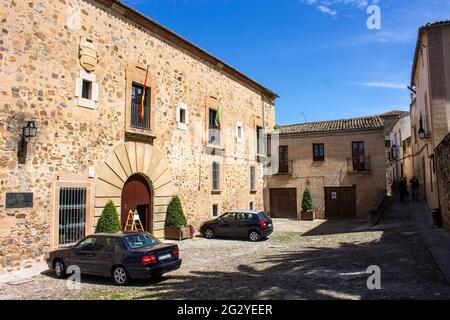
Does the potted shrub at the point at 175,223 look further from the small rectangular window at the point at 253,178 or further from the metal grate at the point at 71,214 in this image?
the small rectangular window at the point at 253,178

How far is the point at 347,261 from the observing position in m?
10.2

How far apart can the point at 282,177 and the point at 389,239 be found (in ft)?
40.8

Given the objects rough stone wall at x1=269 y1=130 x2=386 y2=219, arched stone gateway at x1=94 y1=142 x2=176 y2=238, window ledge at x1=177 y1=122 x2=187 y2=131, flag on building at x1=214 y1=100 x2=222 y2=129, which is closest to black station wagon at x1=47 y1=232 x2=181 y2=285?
arched stone gateway at x1=94 y1=142 x2=176 y2=238

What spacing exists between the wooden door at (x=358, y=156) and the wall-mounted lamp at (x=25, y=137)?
1931 centimetres

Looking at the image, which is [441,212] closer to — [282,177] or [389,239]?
[389,239]

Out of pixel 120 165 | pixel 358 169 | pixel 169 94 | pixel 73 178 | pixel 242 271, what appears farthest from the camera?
pixel 358 169

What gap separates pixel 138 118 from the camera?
46.7 feet

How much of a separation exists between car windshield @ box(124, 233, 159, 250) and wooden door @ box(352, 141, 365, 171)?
17.8m

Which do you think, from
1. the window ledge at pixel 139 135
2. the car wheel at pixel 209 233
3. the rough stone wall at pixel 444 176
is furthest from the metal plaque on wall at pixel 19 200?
the rough stone wall at pixel 444 176

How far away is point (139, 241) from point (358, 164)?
1827 cm

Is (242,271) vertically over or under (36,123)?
under

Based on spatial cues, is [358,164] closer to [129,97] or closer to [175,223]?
[175,223]

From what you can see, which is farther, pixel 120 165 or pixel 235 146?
pixel 235 146

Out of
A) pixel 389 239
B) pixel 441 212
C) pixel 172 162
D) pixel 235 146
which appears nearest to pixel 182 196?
pixel 172 162
